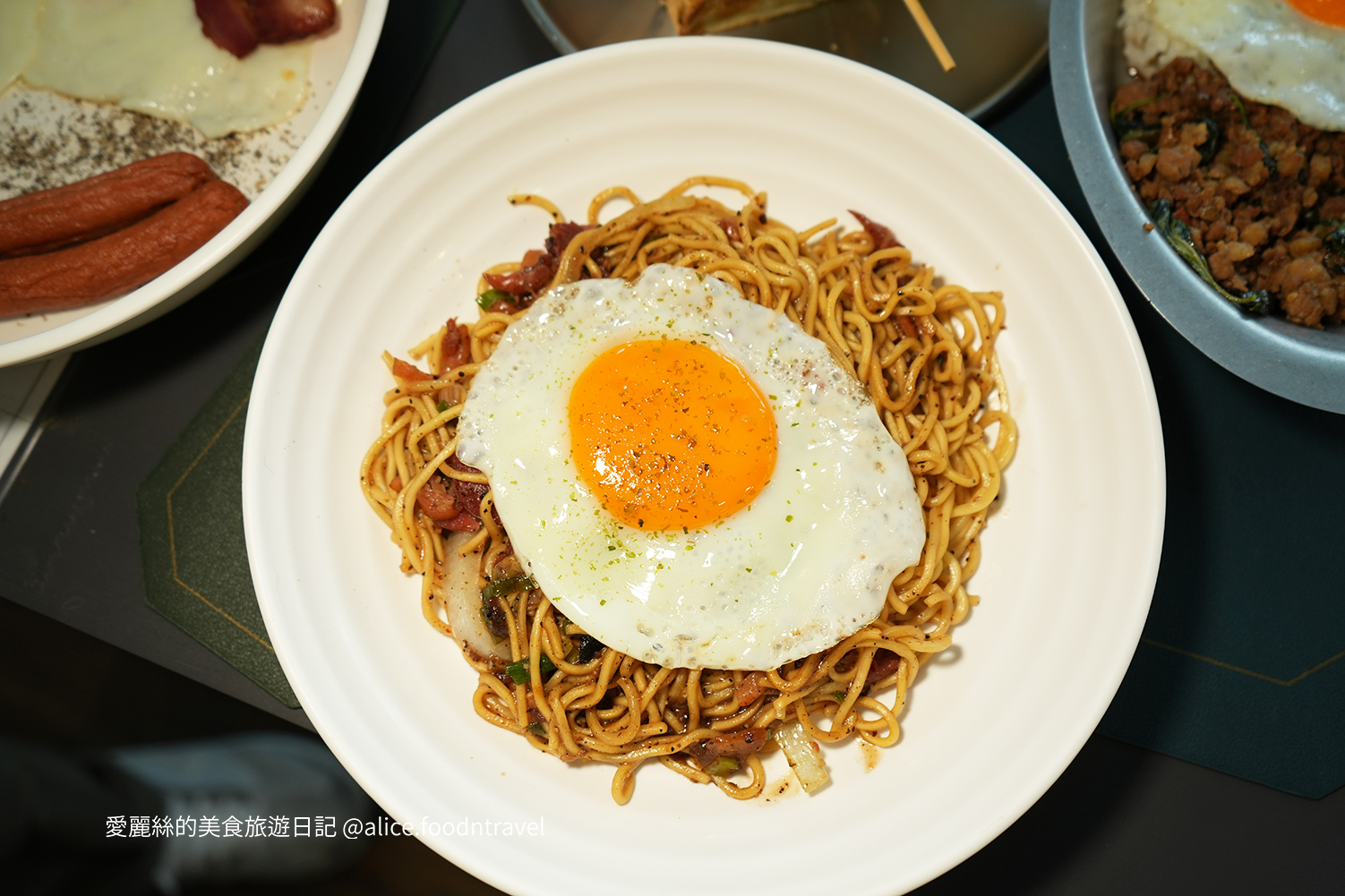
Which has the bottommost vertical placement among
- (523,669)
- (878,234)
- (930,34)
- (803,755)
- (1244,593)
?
(1244,593)

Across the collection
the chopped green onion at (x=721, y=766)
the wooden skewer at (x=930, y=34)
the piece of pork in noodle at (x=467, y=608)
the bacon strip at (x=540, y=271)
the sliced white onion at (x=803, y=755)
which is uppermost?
the wooden skewer at (x=930, y=34)

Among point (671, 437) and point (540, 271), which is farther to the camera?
point (540, 271)

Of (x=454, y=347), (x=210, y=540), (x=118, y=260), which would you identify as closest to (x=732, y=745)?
(x=454, y=347)

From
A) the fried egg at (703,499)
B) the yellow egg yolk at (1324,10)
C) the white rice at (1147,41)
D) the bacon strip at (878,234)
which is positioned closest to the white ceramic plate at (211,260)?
the fried egg at (703,499)

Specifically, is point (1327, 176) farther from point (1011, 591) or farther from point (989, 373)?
point (1011, 591)

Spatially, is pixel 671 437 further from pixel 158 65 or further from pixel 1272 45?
pixel 158 65

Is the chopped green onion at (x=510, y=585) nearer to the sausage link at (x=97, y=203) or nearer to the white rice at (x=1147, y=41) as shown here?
the sausage link at (x=97, y=203)

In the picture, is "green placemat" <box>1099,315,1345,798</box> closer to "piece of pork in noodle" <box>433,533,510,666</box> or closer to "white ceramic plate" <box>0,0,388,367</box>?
"piece of pork in noodle" <box>433,533,510,666</box>
